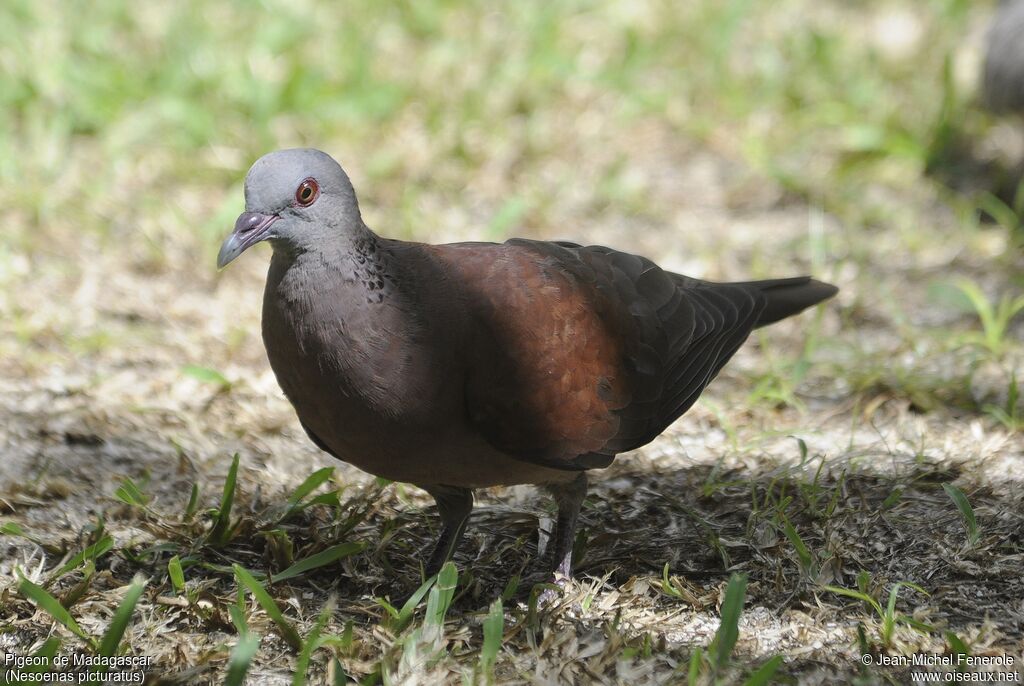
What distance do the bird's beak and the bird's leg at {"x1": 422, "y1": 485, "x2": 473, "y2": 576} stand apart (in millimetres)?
965

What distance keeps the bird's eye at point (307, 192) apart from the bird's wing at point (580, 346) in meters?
0.45

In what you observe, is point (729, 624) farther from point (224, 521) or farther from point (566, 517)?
point (224, 521)

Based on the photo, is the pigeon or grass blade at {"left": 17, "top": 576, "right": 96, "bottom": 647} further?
the pigeon

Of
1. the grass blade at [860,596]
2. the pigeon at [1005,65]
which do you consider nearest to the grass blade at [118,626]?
the grass blade at [860,596]

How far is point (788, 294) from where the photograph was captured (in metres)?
4.10

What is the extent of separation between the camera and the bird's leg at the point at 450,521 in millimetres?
3496

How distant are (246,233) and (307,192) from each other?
19 cm

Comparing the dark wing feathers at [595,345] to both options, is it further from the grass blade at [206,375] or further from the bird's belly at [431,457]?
the grass blade at [206,375]

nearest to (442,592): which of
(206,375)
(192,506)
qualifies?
(192,506)

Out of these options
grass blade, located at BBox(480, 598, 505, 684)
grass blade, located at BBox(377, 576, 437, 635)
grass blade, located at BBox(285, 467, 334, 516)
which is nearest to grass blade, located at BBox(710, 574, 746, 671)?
grass blade, located at BBox(480, 598, 505, 684)

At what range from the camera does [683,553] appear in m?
3.57

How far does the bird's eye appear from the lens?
10.0 feet

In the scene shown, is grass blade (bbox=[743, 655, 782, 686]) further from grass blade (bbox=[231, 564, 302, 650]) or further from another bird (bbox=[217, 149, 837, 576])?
grass blade (bbox=[231, 564, 302, 650])

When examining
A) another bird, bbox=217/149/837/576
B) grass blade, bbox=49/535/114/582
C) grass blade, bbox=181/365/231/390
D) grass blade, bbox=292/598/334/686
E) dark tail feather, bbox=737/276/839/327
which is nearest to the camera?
grass blade, bbox=292/598/334/686
